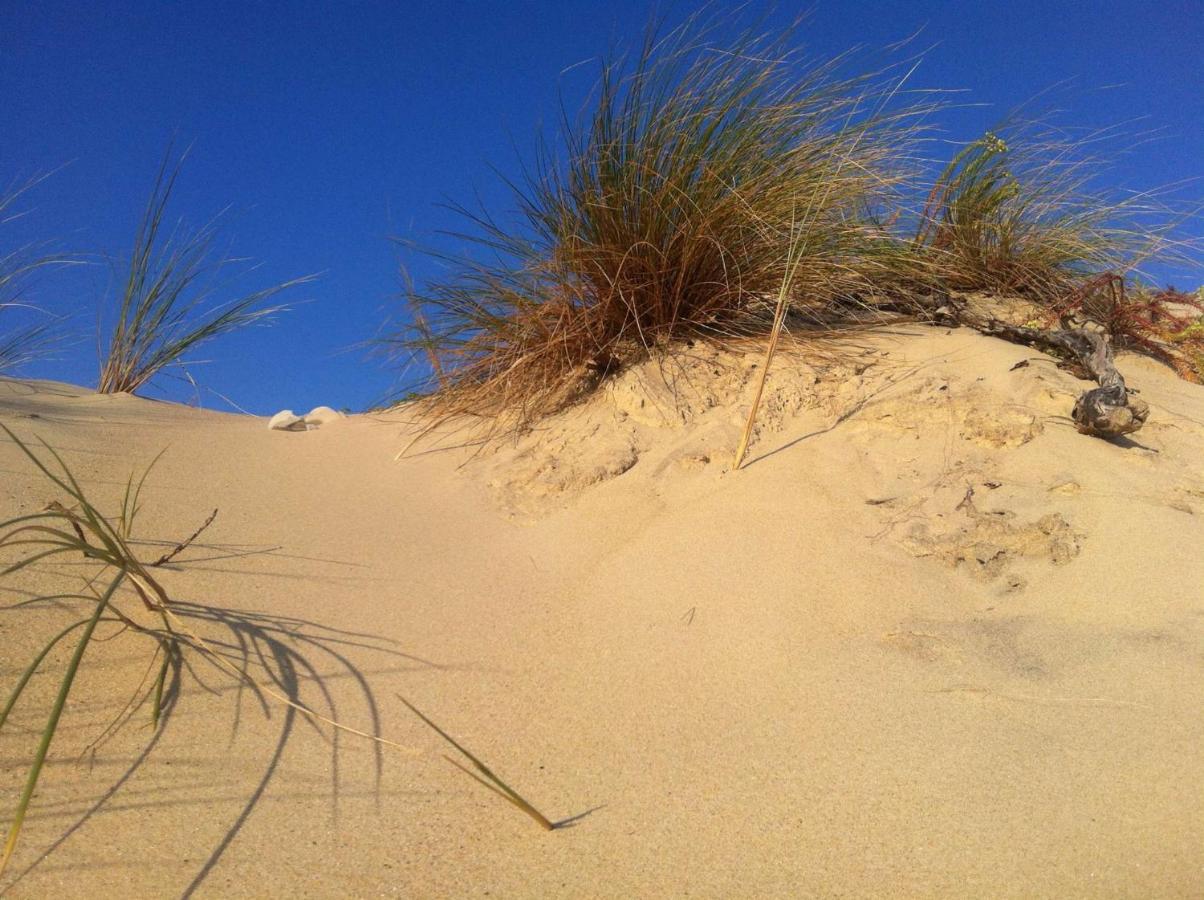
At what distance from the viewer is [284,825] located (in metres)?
1.45

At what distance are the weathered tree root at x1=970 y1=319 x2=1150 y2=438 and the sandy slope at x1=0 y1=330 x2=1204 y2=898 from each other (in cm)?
8

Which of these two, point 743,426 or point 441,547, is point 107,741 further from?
point 743,426

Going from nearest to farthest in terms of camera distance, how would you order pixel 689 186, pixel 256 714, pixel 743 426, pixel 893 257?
1. pixel 256 714
2. pixel 743 426
3. pixel 689 186
4. pixel 893 257

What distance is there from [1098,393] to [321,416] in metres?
3.38

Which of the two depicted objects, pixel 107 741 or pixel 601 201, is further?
pixel 601 201

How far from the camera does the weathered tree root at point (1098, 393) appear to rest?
107 inches

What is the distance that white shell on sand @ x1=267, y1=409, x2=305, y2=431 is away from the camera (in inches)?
149

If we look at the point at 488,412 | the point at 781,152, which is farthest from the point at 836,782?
the point at 781,152

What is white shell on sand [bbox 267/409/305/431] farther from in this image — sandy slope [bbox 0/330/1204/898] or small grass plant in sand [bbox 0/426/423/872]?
small grass plant in sand [bbox 0/426/423/872]

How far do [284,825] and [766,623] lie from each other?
3.93 feet

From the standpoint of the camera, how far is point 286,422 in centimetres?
382

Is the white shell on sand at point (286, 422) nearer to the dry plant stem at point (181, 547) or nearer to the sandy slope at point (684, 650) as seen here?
the sandy slope at point (684, 650)

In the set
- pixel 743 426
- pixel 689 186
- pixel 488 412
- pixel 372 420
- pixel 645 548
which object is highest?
pixel 689 186

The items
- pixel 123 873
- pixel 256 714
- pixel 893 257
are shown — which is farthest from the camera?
pixel 893 257
